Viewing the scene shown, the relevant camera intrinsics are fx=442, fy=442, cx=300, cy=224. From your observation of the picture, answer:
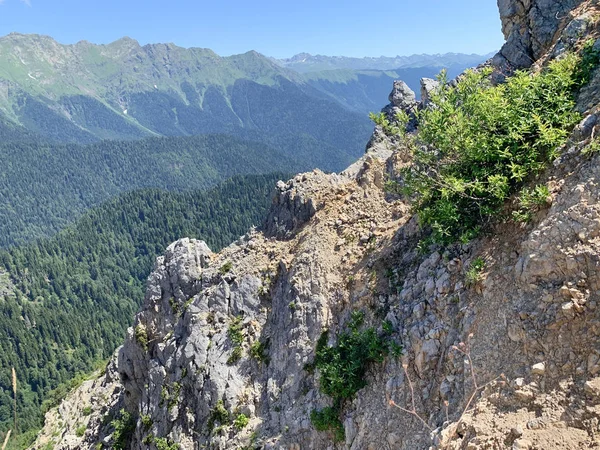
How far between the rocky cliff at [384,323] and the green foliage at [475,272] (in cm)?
7

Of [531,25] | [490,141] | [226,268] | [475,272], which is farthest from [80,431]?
[531,25]

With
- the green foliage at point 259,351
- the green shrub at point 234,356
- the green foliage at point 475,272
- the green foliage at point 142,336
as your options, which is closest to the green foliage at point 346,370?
the green foliage at point 475,272

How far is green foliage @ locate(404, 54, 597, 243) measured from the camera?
1434cm

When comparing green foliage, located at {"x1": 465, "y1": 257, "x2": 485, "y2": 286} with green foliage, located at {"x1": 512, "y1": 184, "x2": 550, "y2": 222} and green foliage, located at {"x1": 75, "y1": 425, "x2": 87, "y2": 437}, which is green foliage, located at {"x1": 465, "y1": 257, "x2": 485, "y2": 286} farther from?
green foliage, located at {"x1": 75, "y1": 425, "x2": 87, "y2": 437}

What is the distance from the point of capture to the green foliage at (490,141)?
47.0 ft

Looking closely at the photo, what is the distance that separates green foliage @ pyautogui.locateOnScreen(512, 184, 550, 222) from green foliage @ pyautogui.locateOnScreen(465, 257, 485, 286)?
69.2 inches

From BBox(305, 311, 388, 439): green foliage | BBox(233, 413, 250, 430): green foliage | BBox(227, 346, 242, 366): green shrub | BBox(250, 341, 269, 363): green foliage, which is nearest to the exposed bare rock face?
BBox(305, 311, 388, 439): green foliage

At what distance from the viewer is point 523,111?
14.5m

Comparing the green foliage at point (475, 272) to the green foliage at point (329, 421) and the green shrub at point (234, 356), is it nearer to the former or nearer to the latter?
the green foliage at point (329, 421)

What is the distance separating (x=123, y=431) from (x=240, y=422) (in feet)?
41.3

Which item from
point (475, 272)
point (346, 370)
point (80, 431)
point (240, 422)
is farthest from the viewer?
point (80, 431)

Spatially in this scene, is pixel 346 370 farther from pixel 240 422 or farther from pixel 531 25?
pixel 531 25

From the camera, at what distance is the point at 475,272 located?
1427 cm

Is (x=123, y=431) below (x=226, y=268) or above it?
below
